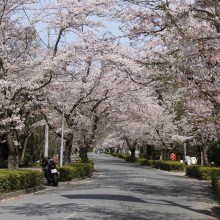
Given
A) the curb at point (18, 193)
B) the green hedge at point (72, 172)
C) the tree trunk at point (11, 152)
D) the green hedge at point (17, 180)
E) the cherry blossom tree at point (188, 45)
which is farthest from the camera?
the green hedge at point (72, 172)

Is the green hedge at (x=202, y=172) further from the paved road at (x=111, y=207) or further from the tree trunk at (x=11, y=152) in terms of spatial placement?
the tree trunk at (x=11, y=152)

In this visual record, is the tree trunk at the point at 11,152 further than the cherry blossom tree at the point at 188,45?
Yes

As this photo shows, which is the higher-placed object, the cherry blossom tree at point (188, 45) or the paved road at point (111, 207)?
the cherry blossom tree at point (188, 45)

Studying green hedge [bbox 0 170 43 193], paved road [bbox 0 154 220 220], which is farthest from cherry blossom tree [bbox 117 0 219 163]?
green hedge [bbox 0 170 43 193]

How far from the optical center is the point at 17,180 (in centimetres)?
1780

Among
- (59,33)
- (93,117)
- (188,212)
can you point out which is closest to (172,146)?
(93,117)

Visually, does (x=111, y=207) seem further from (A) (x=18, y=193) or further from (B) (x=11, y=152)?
(B) (x=11, y=152)

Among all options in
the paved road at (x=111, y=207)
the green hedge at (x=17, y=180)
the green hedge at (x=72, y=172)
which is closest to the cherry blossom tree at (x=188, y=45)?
the paved road at (x=111, y=207)

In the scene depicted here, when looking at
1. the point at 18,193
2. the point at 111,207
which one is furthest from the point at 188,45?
the point at 18,193

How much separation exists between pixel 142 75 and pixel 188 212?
7.36 metres

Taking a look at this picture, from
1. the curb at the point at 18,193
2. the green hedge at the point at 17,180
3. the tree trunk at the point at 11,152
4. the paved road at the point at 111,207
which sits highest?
the tree trunk at the point at 11,152

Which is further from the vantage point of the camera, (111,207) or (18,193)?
(18,193)

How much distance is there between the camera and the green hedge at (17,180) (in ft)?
54.5

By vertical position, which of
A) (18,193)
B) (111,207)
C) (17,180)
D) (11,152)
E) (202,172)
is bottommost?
(111,207)
